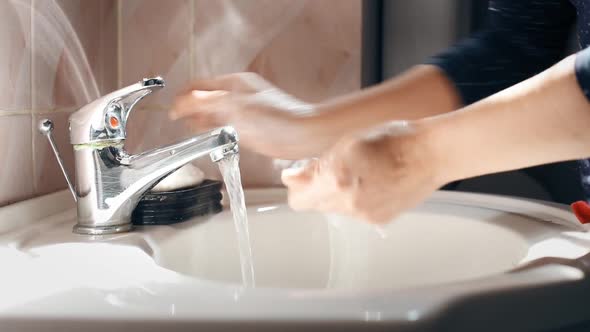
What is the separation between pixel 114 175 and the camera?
0.73 meters

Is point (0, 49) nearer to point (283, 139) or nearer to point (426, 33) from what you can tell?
point (283, 139)

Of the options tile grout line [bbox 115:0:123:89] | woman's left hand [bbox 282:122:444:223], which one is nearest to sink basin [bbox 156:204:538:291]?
woman's left hand [bbox 282:122:444:223]

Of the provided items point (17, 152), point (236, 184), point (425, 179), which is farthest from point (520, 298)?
point (17, 152)

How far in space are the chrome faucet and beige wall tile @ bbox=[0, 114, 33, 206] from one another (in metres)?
0.05

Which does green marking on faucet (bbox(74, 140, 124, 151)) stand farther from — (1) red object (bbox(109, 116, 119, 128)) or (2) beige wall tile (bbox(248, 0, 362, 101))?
(2) beige wall tile (bbox(248, 0, 362, 101))

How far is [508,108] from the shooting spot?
533mm

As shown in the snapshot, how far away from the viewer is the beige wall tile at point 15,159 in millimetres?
740

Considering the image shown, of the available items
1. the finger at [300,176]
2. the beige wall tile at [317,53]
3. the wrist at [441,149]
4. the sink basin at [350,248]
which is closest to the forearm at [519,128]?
the wrist at [441,149]

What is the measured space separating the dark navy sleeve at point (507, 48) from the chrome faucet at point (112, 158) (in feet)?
1.18

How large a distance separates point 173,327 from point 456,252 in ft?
1.85

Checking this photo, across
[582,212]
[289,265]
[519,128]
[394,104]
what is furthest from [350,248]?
[519,128]

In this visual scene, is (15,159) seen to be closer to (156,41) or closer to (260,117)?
(260,117)

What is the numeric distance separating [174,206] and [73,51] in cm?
27

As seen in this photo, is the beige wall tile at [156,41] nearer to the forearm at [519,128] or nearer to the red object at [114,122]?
the red object at [114,122]
